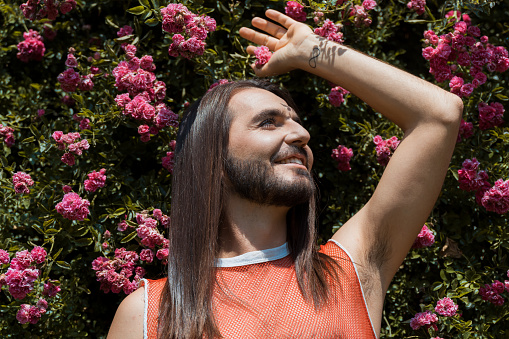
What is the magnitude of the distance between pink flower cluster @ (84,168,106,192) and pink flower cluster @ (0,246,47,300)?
336 mm

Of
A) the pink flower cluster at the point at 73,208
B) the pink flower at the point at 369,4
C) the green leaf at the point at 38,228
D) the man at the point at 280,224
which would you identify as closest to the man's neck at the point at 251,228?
the man at the point at 280,224

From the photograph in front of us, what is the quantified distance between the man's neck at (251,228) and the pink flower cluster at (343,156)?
61cm

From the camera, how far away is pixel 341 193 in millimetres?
2988

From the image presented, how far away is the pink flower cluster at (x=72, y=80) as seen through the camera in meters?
2.88

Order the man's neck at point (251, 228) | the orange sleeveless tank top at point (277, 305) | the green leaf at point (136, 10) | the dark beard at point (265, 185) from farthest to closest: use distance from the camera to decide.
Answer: the green leaf at point (136, 10) < the man's neck at point (251, 228) < the dark beard at point (265, 185) < the orange sleeveless tank top at point (277, 305)

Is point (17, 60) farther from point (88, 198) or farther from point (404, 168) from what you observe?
point (404, 168)

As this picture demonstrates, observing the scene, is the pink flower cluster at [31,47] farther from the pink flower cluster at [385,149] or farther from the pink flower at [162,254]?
the pink flower cluster at [385,149]

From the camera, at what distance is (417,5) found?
2.96 m

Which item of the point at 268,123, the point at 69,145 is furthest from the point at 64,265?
the point at 268,123

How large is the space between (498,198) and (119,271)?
5.52 ft

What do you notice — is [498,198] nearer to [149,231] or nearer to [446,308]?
[446,308]

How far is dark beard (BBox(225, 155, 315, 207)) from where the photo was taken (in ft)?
7.32

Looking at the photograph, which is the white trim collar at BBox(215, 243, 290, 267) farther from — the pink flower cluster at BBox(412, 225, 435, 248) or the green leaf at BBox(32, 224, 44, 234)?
the green leaf at BBox(32, 224, 44, 234)

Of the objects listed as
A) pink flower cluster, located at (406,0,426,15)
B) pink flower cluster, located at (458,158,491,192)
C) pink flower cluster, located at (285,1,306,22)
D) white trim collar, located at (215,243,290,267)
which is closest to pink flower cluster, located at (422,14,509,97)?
pink flower cluster, located at (406,0,426,15)
